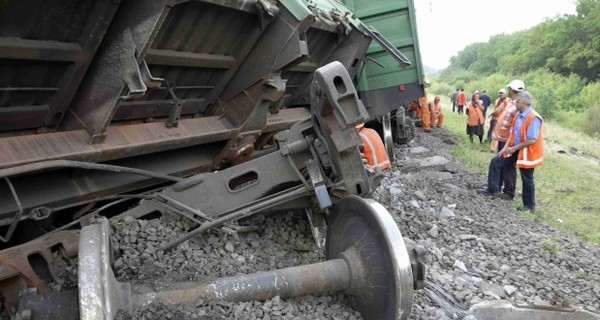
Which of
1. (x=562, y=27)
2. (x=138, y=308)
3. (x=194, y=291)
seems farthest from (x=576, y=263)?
(x=562, y=27)

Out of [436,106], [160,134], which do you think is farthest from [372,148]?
[436,106]

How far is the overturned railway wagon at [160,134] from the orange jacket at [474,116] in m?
9.82

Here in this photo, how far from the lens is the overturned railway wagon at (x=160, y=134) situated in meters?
2.42

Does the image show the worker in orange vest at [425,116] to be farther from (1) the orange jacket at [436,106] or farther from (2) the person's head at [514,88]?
(2) the person's head at [514,88]

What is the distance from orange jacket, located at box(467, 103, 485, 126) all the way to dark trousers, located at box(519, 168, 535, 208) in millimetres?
7080

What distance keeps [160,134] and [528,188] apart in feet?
14.4

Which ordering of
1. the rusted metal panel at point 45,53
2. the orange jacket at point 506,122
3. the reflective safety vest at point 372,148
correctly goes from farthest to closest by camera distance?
1. the orange jacket at point 506,122
2. the reflective safety vest at point 372,148
3. the rusted metal panel at point 45,53

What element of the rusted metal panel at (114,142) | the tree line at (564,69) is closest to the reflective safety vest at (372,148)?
the rusted metal panel at (114,142)

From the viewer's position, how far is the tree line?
30.3 m

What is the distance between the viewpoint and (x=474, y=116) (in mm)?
12977

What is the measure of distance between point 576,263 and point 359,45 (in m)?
2.85

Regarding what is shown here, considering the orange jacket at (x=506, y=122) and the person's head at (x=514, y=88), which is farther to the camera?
the person's head at (x=514, y=88)

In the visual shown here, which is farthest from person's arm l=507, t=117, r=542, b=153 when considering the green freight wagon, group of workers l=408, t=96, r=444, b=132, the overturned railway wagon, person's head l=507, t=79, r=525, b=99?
group of workers l=408, t=96, r=444, b=132

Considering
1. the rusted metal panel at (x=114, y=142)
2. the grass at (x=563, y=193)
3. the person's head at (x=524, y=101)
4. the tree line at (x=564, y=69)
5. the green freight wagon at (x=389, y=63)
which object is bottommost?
the grass at (x=563, y=193)
